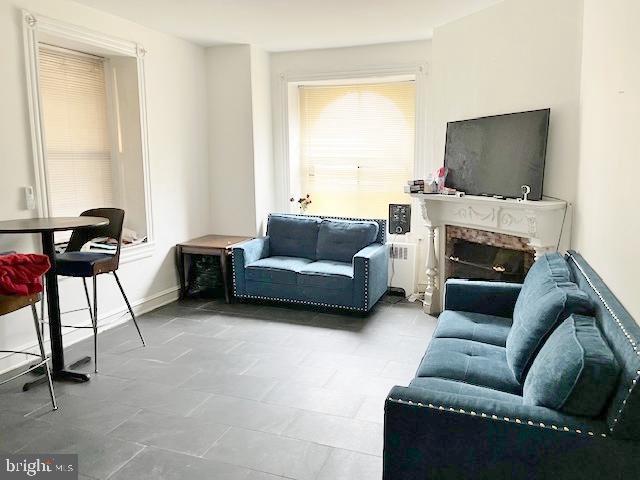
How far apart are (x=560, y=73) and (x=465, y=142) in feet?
2.99

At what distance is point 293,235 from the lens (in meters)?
5.14

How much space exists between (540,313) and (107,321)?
135 inches

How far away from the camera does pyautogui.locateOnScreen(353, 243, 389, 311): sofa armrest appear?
4340 mm

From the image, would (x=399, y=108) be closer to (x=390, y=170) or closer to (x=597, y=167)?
(x=390, y=170)

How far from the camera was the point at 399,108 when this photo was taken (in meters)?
5.24

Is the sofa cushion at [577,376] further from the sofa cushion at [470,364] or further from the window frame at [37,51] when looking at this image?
the window frame at [37,51]

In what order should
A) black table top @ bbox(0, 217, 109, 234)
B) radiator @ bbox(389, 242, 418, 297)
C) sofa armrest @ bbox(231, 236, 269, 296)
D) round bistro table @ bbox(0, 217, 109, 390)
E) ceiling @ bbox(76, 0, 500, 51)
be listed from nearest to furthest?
black table top @ bbox(0, 217, 109, 234), round bistro table @ bbox(0, 217, 109, 390), ceiling @ bbox(76, 0, 500, 51), sofa armrest @ bbox(231, 236, 269, 296), radiator @ bbox(389, 242, 418, 297)

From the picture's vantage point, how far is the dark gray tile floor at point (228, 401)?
2363 mm

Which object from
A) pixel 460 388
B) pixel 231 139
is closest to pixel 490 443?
pixel 460 388

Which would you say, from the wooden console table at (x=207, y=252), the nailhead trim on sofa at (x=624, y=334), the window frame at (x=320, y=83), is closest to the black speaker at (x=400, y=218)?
the window frame at (x=320, y=83)

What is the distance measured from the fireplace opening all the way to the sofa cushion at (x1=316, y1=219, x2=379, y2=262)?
0.76m

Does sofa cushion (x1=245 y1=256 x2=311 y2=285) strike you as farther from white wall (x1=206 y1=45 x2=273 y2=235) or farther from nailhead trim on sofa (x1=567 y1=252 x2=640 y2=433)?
nailhead trim on sofa (x1=567 y1=252 x2=640 y2=433)

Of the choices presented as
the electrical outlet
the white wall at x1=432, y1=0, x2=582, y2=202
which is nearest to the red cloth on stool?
the electrical outlet
